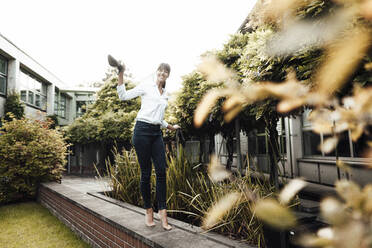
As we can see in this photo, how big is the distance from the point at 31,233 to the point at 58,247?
0.94 m

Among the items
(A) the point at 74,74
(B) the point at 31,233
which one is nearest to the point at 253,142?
→ (B) the point at 31,233

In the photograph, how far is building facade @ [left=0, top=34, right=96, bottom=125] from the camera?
12.8 m

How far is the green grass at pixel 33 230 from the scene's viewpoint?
11.8ft

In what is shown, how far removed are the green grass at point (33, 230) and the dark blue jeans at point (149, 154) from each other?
5.33 feet

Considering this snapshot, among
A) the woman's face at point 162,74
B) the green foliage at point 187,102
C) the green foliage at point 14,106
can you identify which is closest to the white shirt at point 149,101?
the woman's face at point 162,74

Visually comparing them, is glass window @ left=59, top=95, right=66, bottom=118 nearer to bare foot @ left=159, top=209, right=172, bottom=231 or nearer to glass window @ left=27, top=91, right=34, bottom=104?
glass window @ left=27, top=91, right=34, bottom=104

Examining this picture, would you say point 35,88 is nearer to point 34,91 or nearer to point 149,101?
point 34,91

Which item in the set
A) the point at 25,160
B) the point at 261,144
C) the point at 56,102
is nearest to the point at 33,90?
the point at 56,102

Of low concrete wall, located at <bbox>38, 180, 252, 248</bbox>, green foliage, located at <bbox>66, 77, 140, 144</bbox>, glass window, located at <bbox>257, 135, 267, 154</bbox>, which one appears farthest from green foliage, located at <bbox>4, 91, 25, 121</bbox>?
glass window, located at <bbox>257, 135, 267, 154</bbox>

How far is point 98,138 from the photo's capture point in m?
13.9

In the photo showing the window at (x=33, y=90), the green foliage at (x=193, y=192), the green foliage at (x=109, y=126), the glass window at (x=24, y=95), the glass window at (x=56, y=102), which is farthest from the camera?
the glass window at (x=56, y=102)

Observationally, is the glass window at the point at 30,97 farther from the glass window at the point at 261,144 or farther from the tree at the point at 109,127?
the glass window at the point at 261,144

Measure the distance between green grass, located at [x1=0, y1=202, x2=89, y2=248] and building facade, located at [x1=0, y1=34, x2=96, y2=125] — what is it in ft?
12.2

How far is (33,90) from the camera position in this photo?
1598cm
